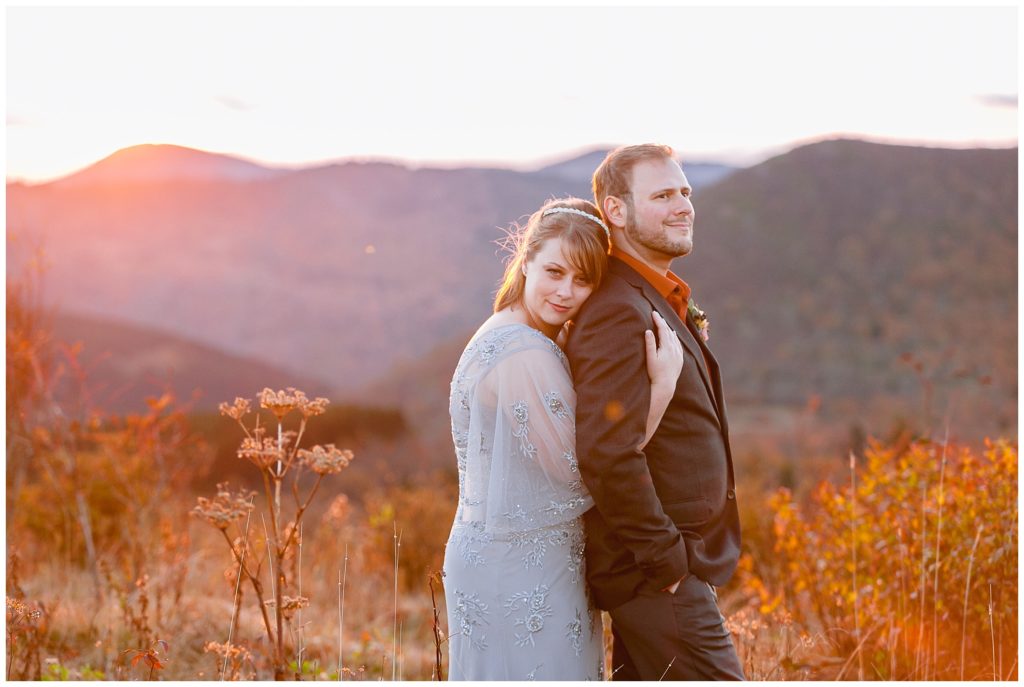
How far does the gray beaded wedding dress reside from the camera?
2.89 metres

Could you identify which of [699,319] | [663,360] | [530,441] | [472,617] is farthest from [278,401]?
[699,319]

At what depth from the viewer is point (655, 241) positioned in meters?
3.22

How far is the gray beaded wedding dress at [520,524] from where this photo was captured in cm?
289

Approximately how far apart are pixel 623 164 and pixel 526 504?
1.32 m

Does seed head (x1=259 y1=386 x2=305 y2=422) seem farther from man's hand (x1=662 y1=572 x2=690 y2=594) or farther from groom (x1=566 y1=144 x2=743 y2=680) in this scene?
man's hand (x1=662 y1=572 x2=690 y2=594)

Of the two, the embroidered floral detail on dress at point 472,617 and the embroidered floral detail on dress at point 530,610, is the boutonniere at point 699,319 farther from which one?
the embroidered floral detail on dress at point 472,617

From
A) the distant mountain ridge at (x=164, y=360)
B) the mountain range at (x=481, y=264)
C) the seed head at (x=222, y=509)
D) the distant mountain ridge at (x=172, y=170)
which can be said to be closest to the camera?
the seed head at (x=222, y=509)

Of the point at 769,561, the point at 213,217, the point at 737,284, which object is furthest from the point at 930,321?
the point at 213,217

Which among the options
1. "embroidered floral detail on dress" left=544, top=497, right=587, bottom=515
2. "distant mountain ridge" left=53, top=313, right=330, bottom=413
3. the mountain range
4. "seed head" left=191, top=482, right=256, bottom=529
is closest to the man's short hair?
"embroidered floral detail on dress" left=544, top=497, right=587, bottom=515

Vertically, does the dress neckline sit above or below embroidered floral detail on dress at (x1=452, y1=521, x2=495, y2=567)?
above

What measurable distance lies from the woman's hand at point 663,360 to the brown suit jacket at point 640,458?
29mm

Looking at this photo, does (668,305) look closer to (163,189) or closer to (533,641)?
(533,641)

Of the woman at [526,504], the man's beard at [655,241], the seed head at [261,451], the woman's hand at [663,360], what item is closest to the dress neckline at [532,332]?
the woman at [526,504]

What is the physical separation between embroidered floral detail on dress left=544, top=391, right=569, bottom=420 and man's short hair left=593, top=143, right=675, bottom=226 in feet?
2.68
